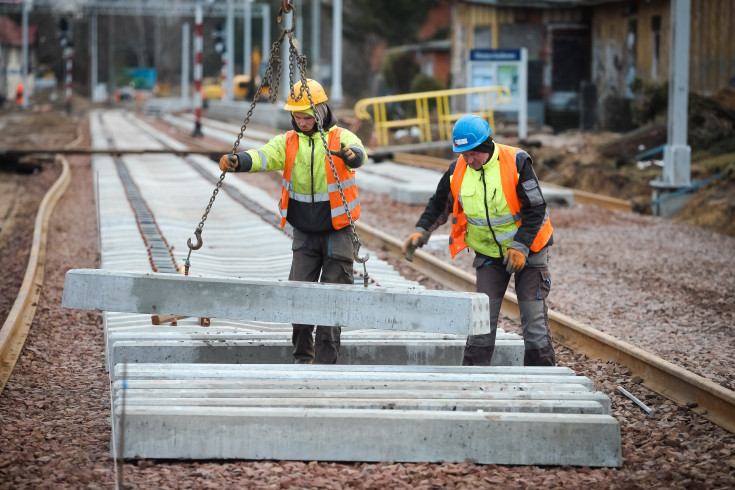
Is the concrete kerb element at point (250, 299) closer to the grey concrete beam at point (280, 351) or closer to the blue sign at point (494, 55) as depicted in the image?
the grey concrete beam at point (280, 351)

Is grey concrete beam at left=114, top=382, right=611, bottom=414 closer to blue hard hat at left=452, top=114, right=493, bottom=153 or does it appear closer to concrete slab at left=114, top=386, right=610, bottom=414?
concrete slab at left=114, top=386, right=610, bottom=414

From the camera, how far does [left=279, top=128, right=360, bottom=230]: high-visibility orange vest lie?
6602mm

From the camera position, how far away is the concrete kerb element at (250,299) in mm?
6145

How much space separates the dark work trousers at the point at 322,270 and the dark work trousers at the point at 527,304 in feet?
2.83

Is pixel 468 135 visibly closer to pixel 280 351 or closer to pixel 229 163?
pixel 229 163

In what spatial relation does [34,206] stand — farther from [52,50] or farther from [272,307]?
[52,50]

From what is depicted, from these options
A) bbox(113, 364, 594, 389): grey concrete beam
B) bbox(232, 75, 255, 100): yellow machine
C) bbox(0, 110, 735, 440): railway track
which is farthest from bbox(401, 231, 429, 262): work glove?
bbox(232, 75, 255, 100): yellow machine

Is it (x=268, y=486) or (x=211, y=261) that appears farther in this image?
(x=211, y=261)

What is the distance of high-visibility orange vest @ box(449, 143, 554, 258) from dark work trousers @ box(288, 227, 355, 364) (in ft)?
2.29

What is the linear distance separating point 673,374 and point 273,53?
3221 mm

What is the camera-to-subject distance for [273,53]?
6.47 meters

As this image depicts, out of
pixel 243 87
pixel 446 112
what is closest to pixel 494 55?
pixel 446 112

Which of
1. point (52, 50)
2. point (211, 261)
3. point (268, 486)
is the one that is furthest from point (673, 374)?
point (52, 50)

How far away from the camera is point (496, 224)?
6.50 metres
